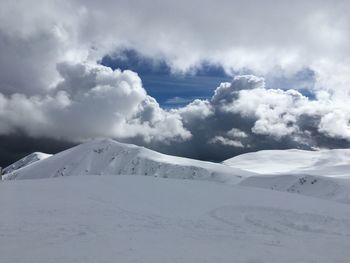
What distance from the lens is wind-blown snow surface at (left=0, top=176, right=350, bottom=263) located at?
2088 centimetres

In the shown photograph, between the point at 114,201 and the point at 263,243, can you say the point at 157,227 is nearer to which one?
the point at 263,243

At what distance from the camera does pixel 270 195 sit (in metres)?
45.7

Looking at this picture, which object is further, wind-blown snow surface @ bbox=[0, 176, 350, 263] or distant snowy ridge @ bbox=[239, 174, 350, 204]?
distant snowy ridge @ bbox=[239, 174, 350, 204]

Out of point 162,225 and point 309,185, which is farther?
point 309,185

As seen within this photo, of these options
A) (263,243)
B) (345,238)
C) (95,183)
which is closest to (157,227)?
(263,243)

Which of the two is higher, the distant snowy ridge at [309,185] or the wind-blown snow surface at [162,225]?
the distant snowy ridge at [309,185]

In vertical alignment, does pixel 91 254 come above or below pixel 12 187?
below

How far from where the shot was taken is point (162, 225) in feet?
93.3

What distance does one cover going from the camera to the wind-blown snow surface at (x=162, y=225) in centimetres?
2088

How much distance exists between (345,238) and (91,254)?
18.2 m

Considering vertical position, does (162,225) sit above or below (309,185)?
below

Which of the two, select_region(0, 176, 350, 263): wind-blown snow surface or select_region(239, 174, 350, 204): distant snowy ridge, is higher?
select_region(239, 174, 350, 204): distant snowy ridge

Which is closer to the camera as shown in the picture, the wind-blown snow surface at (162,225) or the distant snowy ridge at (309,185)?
the wind-blown snow surface at (162,225)

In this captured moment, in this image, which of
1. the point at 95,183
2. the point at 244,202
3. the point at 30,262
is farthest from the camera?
the point at 95,183
